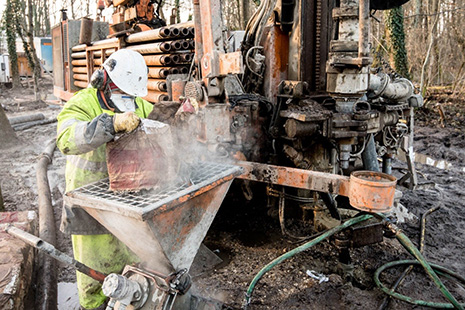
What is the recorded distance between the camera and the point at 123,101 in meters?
2.71

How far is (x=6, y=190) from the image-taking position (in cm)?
598

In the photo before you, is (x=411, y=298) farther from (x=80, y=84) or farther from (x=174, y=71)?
(x=80, y=84)

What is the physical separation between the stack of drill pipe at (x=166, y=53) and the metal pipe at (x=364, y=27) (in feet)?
7.51

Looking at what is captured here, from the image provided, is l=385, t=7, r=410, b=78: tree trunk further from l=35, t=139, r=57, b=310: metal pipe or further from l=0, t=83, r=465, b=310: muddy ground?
l=35, t=139, r=57, b=310: metal pipe

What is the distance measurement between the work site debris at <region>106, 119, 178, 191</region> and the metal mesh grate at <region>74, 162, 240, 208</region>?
50 mm

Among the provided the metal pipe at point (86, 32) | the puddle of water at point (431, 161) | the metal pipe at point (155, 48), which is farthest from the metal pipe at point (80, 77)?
the puddle of water at point (431, 161)

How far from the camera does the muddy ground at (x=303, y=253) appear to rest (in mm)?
3287

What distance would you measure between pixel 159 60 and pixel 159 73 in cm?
17

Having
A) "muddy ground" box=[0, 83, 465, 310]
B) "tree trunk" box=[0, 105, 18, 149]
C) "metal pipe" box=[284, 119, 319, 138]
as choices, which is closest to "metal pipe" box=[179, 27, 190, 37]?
"metal pipe" box=[284, 119, 319, 138]

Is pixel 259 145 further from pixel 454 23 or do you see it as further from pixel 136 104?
pixel 454 23

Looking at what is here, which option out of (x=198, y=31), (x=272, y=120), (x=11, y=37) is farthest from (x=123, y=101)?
(x=11, y=37)

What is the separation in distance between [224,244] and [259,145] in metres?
1.21

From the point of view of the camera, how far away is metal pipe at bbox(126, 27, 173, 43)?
5066 mm

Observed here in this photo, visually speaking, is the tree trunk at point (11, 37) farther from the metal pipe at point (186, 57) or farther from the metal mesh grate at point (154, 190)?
the metal mesh grate at point (154, 190)
